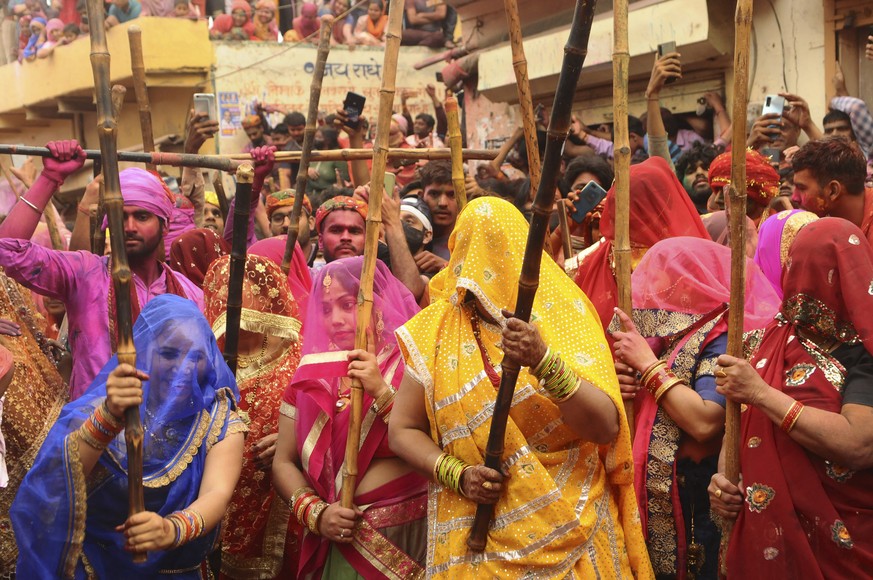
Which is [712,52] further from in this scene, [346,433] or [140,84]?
[346,433]

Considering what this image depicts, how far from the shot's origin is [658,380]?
10.7 ft

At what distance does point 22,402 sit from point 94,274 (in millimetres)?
592

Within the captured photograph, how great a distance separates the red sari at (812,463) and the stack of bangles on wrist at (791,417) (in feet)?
0.29

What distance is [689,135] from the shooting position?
27.2 ft

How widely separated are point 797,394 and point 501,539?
37.2 inches

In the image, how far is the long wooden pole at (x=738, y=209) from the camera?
9.82 ft

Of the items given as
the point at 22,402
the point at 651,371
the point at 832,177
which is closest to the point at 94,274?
the point at 22,402

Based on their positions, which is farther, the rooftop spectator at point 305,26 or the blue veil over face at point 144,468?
the rooftop spectator at point 305,26

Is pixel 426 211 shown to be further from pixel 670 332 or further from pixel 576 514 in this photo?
pixel 576 514

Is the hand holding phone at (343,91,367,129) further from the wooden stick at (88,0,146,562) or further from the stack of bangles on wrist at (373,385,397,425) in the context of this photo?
the wooden stick at (88,0,146,562)

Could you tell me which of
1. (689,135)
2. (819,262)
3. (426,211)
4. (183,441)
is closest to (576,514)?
(819,262)

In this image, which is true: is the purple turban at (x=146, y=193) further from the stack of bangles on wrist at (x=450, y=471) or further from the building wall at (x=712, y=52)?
the building wall at (x=712, y=52)

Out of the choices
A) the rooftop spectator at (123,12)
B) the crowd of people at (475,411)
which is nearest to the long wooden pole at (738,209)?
the crowd of people at (475,411)

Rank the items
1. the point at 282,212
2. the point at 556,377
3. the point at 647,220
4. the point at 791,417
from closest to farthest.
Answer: the point at 556,377 < the point at 791,417 < the point at 647,220 < the point at 282,212
